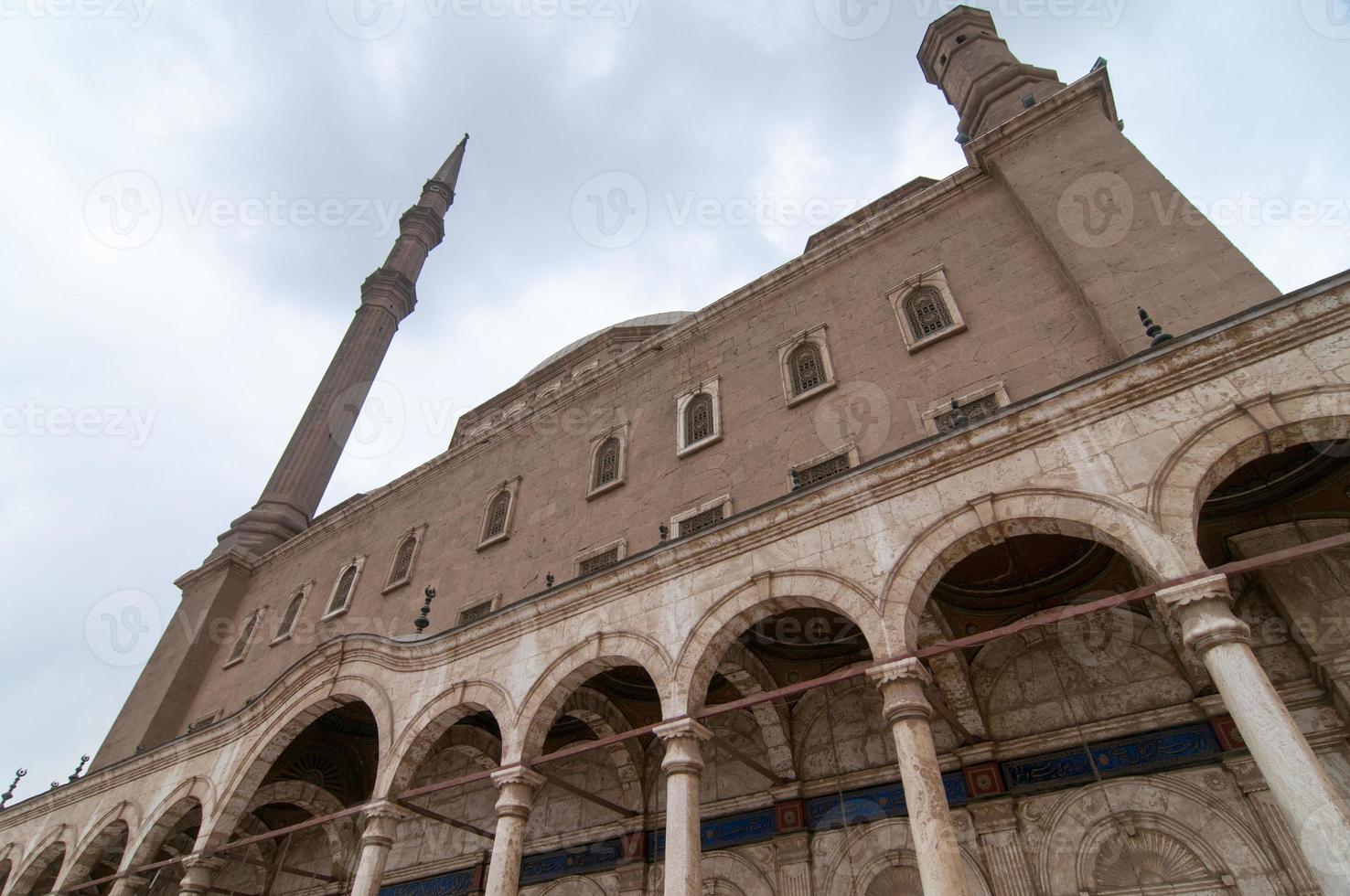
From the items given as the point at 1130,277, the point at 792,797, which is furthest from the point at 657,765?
the point at 1130,277

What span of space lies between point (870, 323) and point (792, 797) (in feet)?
25.3

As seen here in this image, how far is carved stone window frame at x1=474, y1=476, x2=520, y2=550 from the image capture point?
1566 centimetres

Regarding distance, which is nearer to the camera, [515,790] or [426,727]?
[515,790]

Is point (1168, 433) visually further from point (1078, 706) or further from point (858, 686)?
point (858, 686)

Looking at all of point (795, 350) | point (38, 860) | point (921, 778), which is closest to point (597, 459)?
point (795, 350)

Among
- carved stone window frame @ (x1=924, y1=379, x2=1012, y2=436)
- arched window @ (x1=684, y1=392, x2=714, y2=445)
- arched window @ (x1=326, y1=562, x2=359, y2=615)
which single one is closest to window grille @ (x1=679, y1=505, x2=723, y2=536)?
arched window @ (x1=684, y1=392, x2=714, y2=445)

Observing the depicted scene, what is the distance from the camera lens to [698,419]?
1429 centimetres

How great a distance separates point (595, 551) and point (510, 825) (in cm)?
573

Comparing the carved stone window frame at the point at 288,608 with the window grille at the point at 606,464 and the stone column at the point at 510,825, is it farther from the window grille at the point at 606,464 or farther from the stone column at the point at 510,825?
the stone column at the point at 510,825

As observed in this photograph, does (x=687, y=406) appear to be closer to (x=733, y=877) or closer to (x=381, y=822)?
(x=733, y=877)

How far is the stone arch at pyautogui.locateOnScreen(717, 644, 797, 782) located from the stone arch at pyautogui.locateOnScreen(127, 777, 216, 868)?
Result: 348 inches

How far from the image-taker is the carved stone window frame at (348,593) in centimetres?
1792

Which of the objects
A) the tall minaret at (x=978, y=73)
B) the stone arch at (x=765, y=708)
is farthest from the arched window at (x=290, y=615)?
the tall minaret at (x=978, y=73)

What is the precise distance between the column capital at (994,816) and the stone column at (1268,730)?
3.48 meters
